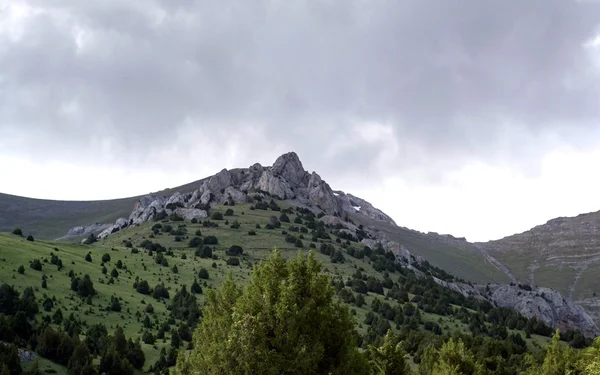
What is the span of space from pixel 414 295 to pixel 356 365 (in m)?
88.0

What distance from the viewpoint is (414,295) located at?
99062 millimetres

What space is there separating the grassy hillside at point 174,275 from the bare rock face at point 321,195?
43375 mm

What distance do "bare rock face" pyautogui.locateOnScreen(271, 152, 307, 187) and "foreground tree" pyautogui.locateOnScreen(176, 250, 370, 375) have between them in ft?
553

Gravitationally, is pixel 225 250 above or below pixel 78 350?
above

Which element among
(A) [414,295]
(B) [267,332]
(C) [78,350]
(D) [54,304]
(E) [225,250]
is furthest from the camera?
(E) [225,250]

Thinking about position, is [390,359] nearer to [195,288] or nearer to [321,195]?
[195,288]

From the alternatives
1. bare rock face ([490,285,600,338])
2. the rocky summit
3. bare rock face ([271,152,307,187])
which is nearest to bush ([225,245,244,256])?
the rocky summit

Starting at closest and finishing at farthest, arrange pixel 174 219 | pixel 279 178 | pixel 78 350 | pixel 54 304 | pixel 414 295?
pixel 78 350 → pixel 54 304 → pixel 414 295 → pixel 174 219 → pixel 279 178

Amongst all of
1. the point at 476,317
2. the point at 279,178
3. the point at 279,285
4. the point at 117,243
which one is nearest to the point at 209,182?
the point at 279,178

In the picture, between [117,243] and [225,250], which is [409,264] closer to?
[225,250]

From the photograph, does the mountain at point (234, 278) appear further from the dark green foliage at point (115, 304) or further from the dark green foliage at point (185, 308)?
the dark green foliage at point (185, 308)

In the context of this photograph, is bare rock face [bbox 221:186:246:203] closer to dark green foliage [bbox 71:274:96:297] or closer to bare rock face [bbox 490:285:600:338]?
bare rock face [bbox 490:285:600:338]

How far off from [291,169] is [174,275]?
113925 millimetres

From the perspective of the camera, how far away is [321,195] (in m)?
185
